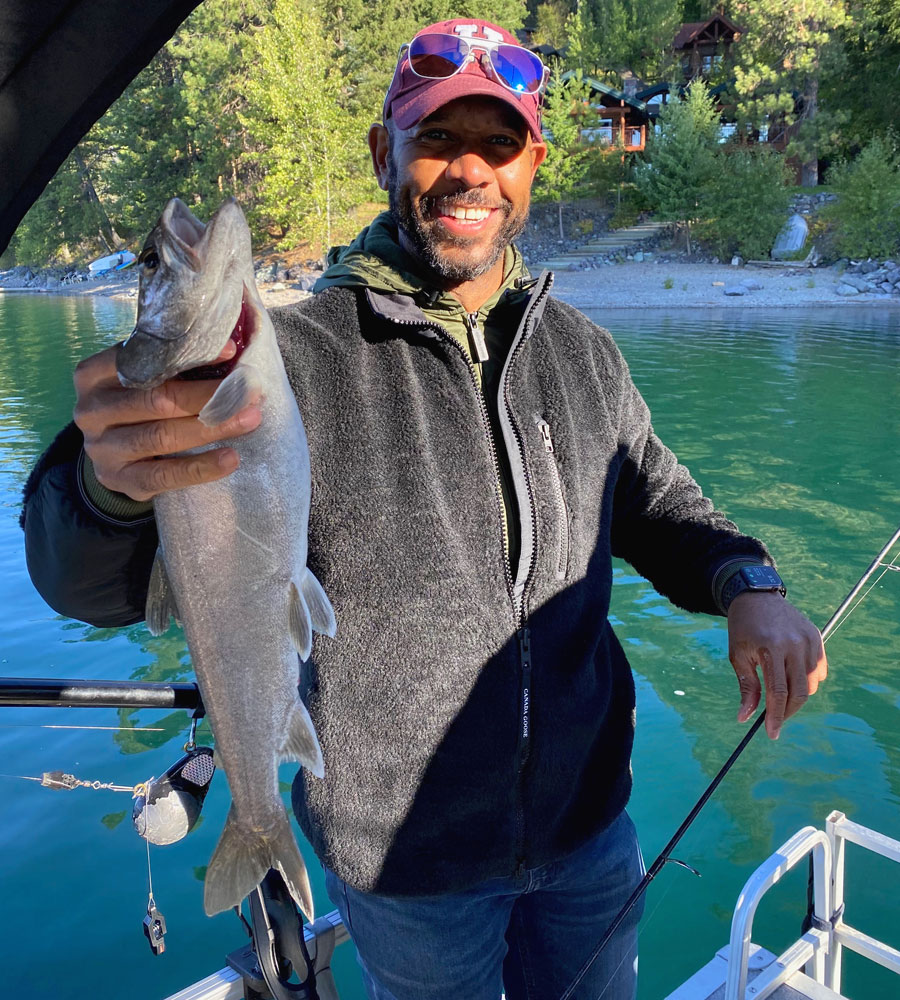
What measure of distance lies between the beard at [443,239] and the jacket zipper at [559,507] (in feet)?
1.39

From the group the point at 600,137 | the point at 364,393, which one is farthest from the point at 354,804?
the point at 600,137

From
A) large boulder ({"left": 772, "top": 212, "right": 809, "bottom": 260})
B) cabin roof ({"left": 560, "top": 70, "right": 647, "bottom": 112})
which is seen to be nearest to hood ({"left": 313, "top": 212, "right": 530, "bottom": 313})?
large boulder ({"left": 772, "top": 212, "right": 809, "bottom": 260})

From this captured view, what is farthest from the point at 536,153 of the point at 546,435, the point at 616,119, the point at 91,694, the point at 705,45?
the point at 705,45

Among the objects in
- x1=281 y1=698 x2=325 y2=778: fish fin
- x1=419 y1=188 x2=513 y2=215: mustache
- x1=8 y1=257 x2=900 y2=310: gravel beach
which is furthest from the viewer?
x1=8 y1=257 x2=900 y2=310: gravel beach

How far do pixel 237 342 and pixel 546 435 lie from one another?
0.95 m

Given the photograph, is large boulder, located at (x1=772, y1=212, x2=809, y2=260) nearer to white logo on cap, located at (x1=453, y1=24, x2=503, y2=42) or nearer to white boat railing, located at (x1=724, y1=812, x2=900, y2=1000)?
white boat railing, located at (x1=724, y1=812, x2=900, y2=1000)

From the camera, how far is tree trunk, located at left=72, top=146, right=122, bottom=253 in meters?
54.6

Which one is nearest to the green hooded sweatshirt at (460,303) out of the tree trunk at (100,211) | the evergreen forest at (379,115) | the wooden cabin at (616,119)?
the evergreen forest at (379,115)

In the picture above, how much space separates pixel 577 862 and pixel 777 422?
15366mm

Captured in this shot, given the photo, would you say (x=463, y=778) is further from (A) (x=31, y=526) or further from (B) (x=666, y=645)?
(B) (x=666, y=645)

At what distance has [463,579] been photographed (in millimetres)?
2012

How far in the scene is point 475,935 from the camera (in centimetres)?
207

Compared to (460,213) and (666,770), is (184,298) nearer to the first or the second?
(460,213)

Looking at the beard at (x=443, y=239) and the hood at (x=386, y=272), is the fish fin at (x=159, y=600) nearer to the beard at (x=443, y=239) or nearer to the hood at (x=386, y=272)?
the hood at (x=386, y=272)
